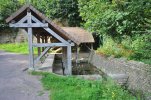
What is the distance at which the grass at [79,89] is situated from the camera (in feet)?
36.9

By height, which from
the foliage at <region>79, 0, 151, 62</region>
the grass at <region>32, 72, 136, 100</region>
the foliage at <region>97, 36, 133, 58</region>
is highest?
the foliage at <region>79, 0, 151, 62</region>

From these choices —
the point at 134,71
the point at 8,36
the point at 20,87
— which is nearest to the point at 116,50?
the point at 134,71

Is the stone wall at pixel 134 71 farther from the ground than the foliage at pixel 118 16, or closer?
closer

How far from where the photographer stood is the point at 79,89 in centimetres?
1272

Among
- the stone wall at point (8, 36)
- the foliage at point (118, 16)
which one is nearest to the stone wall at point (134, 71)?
the foliage at point (118, 16)

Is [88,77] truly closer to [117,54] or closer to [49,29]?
[49,29]

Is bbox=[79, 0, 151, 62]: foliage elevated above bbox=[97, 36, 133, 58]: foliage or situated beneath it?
elevated above

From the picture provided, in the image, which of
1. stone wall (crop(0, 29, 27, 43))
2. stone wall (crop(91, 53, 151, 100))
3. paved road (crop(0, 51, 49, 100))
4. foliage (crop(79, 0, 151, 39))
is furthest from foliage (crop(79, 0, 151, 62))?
stone wall (crop(0, 29, 27, 43))

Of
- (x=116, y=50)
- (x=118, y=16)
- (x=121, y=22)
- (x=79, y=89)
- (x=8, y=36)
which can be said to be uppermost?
(x=118, y=16)

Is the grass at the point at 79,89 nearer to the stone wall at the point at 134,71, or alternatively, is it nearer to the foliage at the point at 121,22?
the stone wall at the point at 134,71

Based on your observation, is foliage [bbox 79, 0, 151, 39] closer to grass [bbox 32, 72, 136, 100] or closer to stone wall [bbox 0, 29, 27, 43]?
grass [bbox 32, 72, 136, 100]

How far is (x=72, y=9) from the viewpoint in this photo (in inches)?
1438

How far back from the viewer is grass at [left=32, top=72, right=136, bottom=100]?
11258mm

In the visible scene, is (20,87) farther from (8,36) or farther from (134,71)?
(8,36)
